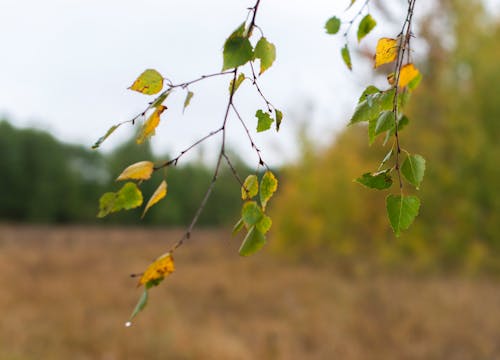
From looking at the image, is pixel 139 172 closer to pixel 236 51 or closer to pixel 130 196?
pixel 130 196

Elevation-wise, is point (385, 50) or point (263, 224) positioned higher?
point (385, 50)

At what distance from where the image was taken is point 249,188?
68 cm

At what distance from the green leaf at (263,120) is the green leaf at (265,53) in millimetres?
59

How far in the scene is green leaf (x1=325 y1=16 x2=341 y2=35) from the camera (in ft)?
2.84

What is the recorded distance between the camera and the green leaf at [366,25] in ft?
2.75

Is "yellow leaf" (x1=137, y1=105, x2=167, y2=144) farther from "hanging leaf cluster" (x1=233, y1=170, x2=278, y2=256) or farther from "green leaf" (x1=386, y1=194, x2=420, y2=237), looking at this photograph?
"green leaf" (x1=386, y1=194, x2=420, y2=237)

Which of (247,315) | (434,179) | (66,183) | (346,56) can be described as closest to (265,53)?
(346,56)

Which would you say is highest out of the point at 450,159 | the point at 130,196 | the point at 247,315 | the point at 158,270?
the point at 130,196

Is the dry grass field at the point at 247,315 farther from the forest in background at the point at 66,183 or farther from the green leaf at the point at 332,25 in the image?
the forest in background at the point at 66,183

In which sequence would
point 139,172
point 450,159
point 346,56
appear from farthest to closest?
point 450,159 → point 346,56 → point 139,172

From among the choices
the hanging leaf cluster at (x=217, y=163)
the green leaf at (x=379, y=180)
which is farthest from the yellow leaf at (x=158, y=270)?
the green leaf at (x=379, y=180)

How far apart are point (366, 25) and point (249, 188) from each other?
13.7 inches

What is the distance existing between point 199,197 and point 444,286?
82.4 ft

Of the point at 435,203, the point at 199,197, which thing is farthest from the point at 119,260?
the point at 199,197
